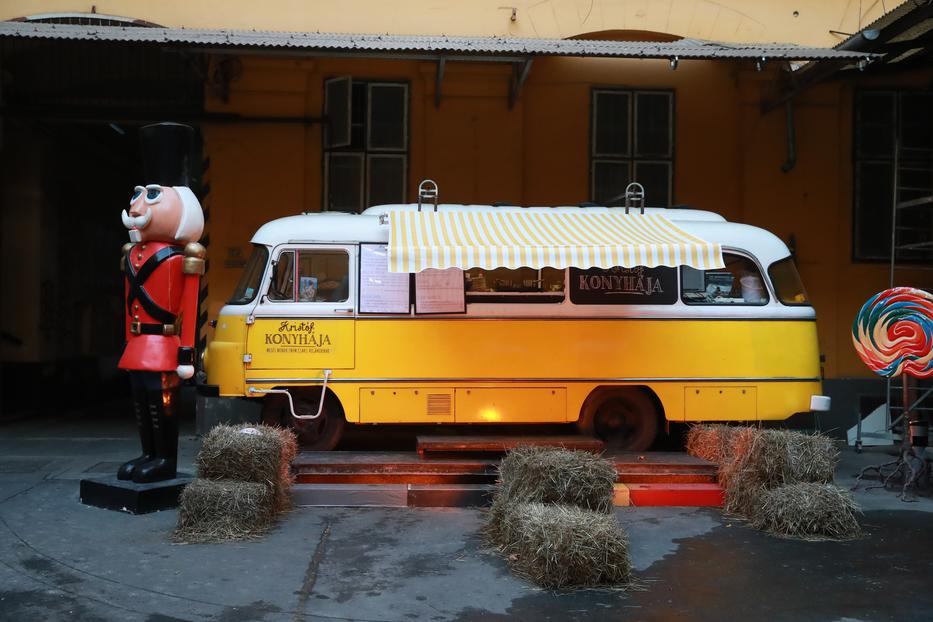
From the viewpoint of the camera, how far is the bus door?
357 inches

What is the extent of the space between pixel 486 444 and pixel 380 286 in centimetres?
215

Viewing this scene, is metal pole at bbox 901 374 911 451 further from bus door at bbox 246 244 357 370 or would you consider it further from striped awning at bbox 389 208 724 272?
bus door at bbox 246 244 357 370

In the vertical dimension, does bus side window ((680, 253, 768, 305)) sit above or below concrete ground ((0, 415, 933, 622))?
above

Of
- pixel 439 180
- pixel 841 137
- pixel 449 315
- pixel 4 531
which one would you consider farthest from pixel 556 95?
pixel 4 531

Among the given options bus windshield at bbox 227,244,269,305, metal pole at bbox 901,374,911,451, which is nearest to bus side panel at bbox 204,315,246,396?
bus windshield at bbox 227,244,269,305

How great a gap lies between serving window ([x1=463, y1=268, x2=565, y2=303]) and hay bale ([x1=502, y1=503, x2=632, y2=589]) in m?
3.92

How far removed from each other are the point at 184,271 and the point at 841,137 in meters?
10.2

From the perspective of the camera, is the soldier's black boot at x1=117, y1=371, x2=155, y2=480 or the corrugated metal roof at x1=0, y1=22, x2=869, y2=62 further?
the corrugated metal roof at x1=0, y1=22, x2=869, y2=62

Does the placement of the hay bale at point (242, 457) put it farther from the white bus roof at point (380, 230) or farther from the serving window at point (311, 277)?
the white bus roof at point (380, 230)

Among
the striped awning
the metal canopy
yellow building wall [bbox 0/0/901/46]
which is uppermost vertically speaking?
yellow building wall [bbox 0/0/901/46]

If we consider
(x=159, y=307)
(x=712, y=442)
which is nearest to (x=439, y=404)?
(x=712, y=442)

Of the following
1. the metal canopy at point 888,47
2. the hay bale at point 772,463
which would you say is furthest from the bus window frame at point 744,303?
the metal canopy at point 888,47

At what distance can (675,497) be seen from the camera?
7.99 metres

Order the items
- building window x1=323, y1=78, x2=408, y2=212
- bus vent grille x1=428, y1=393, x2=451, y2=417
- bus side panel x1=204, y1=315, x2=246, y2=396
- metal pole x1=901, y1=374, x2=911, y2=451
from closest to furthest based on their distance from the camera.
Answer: metal pole x1=901, y1=374, x2=911, y2=451 < bus side panel x1=204, y1=315, x2=246, y2=396 < bus vent grille x1=428, y1=393, x2=451, y2=417 < building window x1=323, y1=78, x2=408, y2=212
